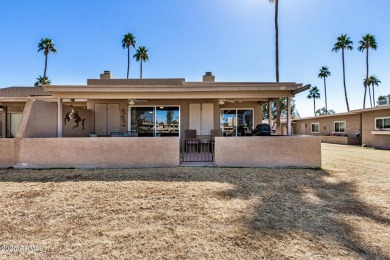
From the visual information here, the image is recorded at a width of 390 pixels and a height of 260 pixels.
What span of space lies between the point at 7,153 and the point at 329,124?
2777cm

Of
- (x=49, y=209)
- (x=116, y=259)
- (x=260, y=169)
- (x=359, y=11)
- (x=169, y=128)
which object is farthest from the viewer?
(x=359, y=11)

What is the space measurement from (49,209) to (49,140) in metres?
4.75

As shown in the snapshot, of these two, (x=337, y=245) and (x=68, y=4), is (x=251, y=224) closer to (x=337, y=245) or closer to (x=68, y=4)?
(x=337, y=245)

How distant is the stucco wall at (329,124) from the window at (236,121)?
568 inches

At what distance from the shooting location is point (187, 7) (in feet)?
A: 48.6

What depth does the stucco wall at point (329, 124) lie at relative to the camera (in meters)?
21.0

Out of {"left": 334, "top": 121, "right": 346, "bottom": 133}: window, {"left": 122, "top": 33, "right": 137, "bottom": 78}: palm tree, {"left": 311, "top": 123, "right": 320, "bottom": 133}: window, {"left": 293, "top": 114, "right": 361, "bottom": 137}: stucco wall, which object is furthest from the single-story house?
{"left": 122, "top": 33, "right": 137, "bottom": 78}: palm tree

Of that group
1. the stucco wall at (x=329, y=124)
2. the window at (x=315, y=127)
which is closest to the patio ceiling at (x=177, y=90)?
the stucco wall at (x=329, y=124)

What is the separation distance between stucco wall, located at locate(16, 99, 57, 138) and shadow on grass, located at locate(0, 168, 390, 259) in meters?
1.56

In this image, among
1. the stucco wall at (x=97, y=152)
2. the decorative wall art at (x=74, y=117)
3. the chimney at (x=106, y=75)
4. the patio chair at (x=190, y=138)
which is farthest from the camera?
the chimney at (x=106, y=75)

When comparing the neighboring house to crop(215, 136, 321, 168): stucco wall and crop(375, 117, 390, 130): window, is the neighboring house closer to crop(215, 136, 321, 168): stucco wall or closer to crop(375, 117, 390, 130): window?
crop(375, 117, 390, 130): window

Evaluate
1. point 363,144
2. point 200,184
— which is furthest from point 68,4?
point 363,144

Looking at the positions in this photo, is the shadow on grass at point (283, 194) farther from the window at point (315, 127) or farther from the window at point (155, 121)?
the window at point (315, 127)

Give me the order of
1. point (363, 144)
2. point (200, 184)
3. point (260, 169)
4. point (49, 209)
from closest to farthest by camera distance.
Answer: point (49, 209), point (200, 184), point (260, 169), point (363, 144)
